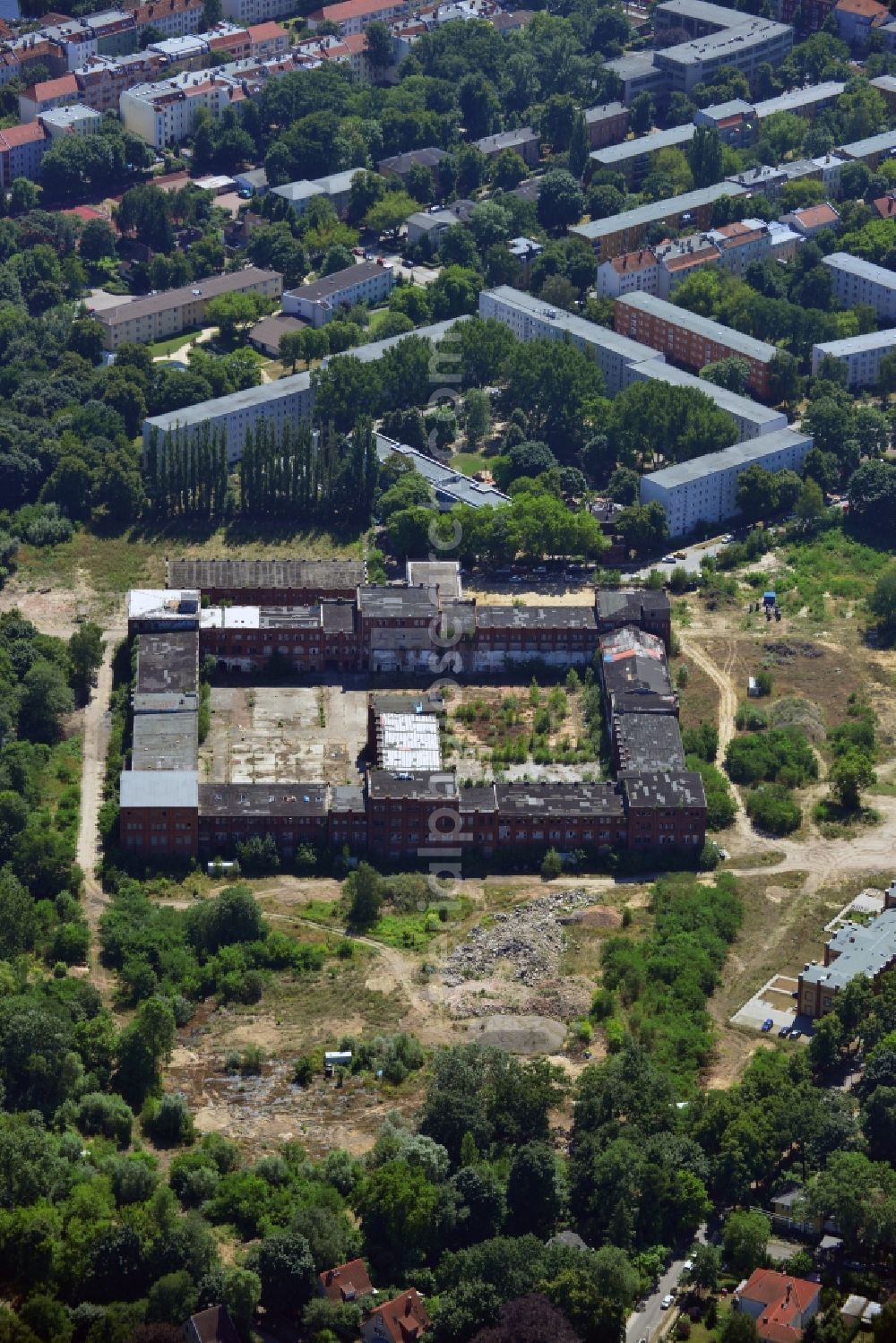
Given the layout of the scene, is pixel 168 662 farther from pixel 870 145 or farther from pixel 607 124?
pixel 870 145

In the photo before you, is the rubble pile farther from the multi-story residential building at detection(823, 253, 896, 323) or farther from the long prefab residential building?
the multi-story residential building at detection(823, 253, 896, 323)

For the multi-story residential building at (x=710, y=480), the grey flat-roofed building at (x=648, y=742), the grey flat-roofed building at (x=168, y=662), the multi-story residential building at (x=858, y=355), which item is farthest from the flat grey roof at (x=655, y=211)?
the grey flat-roofed building at (x=648, y=742)

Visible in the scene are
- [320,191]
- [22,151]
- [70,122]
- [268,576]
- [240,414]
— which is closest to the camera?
[268,576]

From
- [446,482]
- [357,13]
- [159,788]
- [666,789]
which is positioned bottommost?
[666,789]

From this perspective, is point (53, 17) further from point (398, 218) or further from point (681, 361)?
point (681, 361)

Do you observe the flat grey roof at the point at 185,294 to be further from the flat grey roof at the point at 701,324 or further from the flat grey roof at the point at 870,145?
the flat grey roof at the point at 870,145

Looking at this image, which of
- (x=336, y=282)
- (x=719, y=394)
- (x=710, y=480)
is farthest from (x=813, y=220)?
(x=710, y=480)

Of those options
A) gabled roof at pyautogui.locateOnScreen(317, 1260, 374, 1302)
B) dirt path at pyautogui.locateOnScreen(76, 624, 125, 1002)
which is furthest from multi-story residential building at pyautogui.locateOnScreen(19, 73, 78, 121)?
gabled roof at pyautogui.locateOnScreen(317, 1260, 374, 1302)
